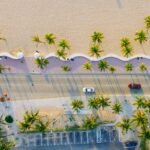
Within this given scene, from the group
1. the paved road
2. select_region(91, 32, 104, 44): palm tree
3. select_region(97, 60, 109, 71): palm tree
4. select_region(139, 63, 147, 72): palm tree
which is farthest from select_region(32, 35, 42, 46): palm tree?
select_region(139, 63, 147, 72): palm tree

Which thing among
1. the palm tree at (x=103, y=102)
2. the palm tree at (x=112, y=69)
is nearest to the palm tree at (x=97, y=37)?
the palm tree at (x=112, y=69)

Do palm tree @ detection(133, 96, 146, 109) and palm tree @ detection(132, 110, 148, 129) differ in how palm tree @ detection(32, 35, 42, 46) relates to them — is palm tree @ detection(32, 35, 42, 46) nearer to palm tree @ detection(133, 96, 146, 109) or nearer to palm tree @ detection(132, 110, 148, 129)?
palm tree @ detection(133, 96, 146, 109)

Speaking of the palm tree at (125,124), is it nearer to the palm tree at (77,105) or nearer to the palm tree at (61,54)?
the palm tree at (77,105)

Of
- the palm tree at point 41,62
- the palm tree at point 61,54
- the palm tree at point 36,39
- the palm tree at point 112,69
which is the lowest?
the palm tree at point 112,69

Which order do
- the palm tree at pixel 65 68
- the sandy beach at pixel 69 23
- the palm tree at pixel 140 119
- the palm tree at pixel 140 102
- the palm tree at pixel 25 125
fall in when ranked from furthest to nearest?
1. the sandy beach at pixel 69 23
2. the palm tree at pixel 65 68
3. the palm tree at pixel 25 125
4. the palm tree at pixel 140 102
5. the palm tree at pixel 140 119

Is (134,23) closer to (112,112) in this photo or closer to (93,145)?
(112,112)

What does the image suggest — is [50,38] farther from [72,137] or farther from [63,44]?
[72,137]

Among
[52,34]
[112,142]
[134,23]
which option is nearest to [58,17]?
[52,34]
